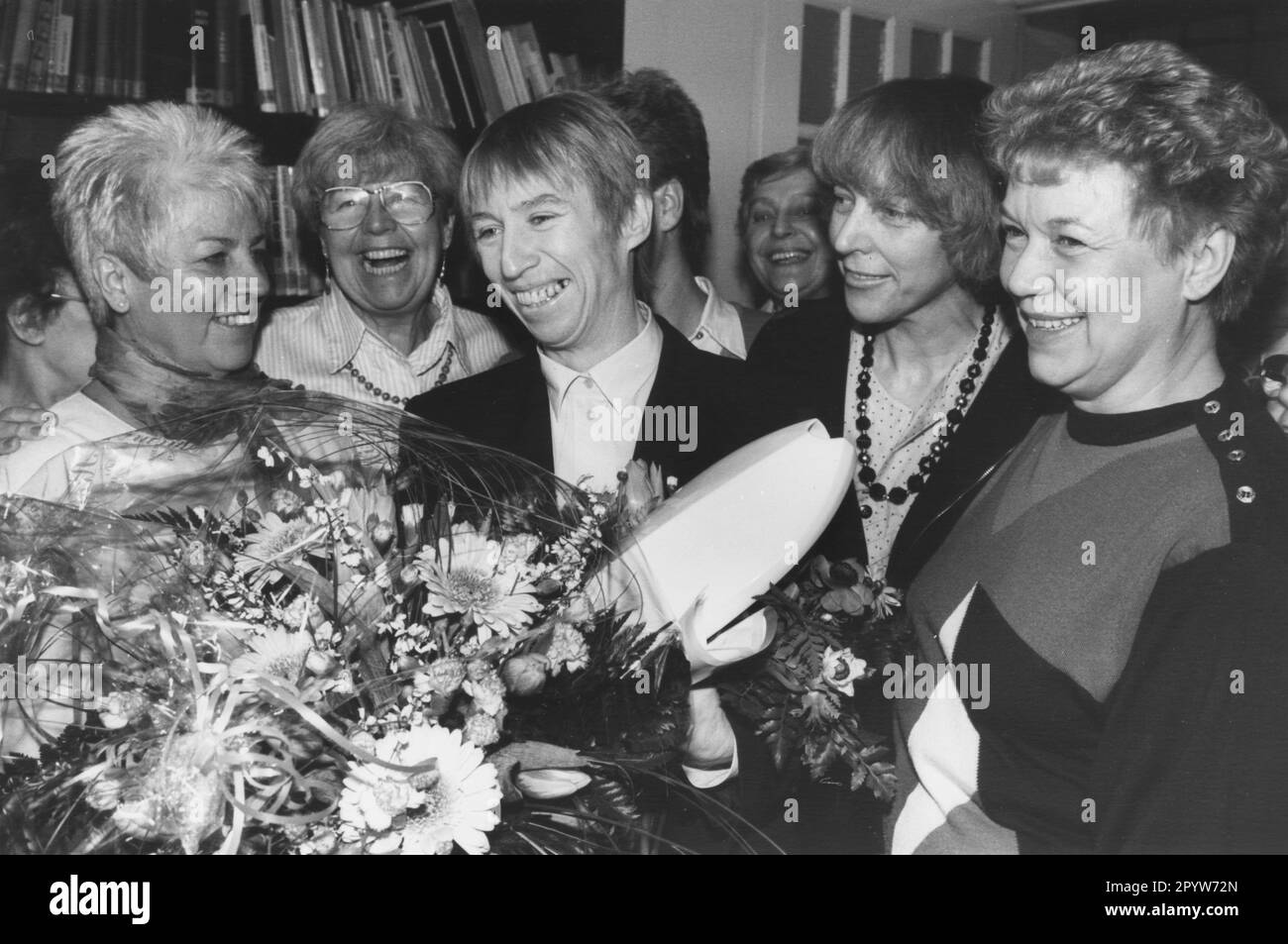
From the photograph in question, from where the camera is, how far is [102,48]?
181 centimetres

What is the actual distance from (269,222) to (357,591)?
86 centimetres

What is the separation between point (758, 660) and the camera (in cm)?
145

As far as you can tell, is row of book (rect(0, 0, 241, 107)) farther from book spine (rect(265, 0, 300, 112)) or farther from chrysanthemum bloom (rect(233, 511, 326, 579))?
chrysanthemum bloom (rect(233, 511, 326, 579))

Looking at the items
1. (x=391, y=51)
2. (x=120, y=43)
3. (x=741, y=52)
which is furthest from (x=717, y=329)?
(x=120, y=43)

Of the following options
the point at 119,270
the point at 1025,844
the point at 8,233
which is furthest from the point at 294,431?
the point at 1025,844

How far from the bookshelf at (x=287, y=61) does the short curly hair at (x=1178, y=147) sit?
0.83m

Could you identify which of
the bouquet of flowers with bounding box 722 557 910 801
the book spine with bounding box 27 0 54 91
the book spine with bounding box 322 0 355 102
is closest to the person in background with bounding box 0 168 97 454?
the book spine with bounding box 27 0 54 91

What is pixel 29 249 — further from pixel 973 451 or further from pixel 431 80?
pixel 973 451

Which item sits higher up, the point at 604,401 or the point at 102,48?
the point at 102,48

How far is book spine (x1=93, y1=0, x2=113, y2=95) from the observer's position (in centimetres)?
177

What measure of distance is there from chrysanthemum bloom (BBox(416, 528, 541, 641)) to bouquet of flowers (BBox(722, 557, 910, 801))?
0.38 m

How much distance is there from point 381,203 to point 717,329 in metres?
0.57

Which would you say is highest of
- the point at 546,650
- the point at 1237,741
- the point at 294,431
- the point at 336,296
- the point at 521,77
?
the point at 521,77

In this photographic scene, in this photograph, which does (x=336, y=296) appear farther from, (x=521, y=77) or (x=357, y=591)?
(x=357, y=591)
